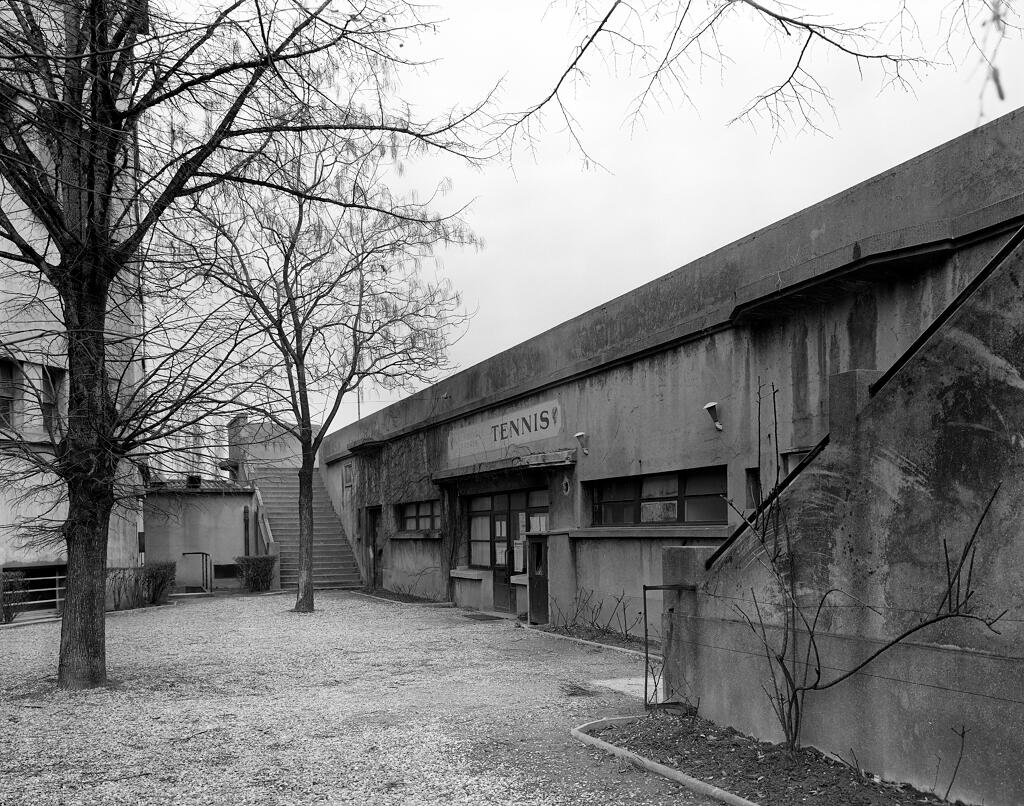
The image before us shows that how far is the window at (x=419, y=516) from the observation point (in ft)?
76.2

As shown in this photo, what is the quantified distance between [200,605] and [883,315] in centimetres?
1751

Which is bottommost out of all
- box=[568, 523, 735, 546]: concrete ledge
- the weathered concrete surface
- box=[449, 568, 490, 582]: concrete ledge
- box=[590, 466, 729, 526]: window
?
box=[449, 568, 490, 582]: concrete ledge

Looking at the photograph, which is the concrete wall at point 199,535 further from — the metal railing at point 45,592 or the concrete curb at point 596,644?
the concrete curb at point 596,644

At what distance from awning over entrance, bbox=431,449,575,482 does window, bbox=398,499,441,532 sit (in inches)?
129

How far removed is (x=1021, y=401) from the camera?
475 centimetres

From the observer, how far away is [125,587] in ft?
70.1

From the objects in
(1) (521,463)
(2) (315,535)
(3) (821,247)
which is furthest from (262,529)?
(3) (821,247)

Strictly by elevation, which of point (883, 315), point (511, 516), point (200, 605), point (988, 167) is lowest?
point (200, 605)

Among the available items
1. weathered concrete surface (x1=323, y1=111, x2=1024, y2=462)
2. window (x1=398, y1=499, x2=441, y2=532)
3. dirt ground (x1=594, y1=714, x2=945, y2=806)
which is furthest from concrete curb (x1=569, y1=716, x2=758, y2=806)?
window (x1=398, y1=499, x2=441, y2=532)

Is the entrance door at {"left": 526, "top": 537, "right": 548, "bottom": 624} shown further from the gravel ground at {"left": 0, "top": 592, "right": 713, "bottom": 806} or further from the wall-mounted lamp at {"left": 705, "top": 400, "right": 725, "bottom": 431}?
the wall-mounted lamp at {"left": 705, "top": 400, "right": 725, "bottom": 431}

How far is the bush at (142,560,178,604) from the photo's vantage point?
22.3 m

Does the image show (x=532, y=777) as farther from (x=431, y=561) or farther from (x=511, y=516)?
(x=431, y=561)

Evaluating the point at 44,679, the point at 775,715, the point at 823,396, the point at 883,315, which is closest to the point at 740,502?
the point at 823,396

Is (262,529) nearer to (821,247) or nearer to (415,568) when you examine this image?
(415,568)
